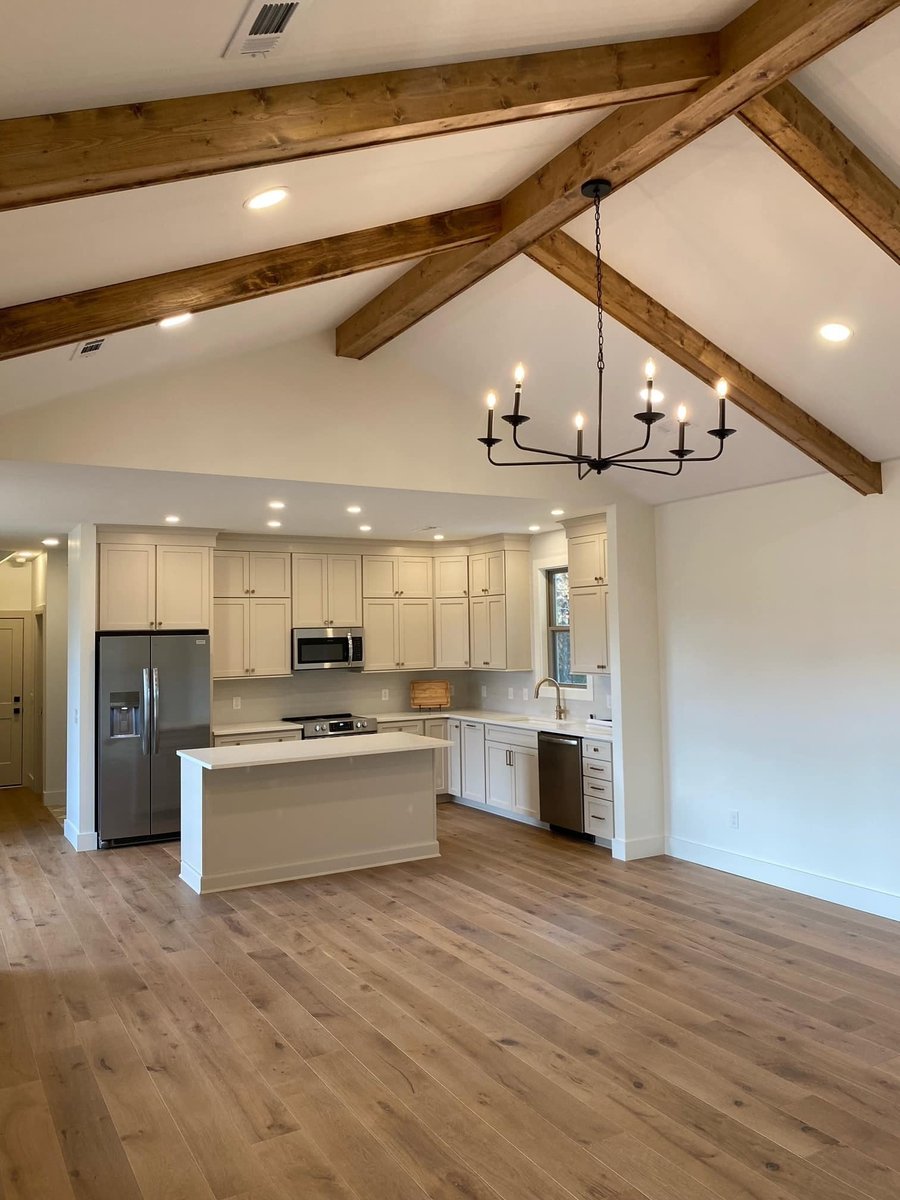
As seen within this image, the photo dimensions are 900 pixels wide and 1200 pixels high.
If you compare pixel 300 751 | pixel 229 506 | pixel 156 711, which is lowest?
pixel 300 751

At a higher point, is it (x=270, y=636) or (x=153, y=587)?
(x=153, y=587)

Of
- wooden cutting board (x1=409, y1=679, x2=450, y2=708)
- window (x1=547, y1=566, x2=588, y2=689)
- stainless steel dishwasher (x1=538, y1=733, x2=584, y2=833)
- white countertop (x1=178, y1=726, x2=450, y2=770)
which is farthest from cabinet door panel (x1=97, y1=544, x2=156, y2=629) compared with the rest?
window (x1=547, y1=566, x2=588, y2=689)

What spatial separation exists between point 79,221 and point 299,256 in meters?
1.32

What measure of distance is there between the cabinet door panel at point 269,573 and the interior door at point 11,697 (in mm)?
4017

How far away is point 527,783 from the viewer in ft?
24.6

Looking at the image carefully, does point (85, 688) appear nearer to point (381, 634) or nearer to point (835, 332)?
point (381, 634)

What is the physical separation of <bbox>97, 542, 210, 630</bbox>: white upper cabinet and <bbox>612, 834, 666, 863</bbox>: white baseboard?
3.74m

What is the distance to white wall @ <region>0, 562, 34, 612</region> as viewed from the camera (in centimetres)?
1031

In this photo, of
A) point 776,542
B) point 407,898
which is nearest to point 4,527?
point 407,898

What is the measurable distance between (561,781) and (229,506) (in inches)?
130

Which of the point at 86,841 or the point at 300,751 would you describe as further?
the point at 86,841

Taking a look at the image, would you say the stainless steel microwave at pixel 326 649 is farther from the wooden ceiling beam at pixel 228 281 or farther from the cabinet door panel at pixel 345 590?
the wooden ceiling beam at pixel 228 281

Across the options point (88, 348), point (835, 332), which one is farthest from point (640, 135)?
point (88, 348)

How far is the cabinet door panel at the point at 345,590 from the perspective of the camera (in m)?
8.36
